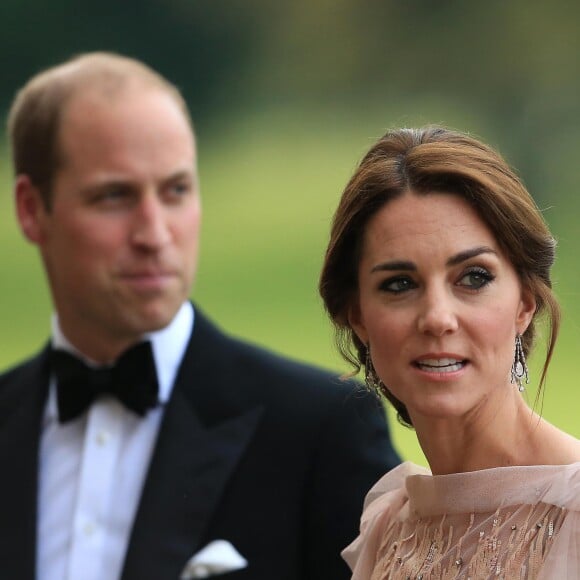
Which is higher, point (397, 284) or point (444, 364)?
point (397, 284)

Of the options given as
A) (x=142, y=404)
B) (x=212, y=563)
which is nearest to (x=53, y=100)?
(x=142, y=404)

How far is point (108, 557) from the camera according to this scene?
2619 millimetres

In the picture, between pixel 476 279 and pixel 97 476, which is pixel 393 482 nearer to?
pixel 476 279

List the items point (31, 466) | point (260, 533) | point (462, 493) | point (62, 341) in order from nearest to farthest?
point (462, 493) → point (260, 533) → point (31, 466) → point (62, 341)

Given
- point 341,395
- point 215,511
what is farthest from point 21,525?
point 341,395

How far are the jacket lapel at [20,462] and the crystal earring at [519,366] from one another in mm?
1140

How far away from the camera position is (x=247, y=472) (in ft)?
8.62

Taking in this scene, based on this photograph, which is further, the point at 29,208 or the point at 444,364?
the point at 29,208

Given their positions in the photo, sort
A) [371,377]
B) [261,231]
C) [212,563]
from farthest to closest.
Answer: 1. [261,231]
2. [212,563]
3. [371,377]

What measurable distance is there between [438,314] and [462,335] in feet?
0.16

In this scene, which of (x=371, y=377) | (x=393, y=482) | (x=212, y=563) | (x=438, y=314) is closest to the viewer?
(x=438, y=314)

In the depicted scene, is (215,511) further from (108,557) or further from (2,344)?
(2,344)

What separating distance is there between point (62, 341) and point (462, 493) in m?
1.29

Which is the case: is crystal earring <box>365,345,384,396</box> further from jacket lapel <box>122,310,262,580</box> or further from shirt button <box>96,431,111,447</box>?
shirt button <box>96,431,111,447</box>
